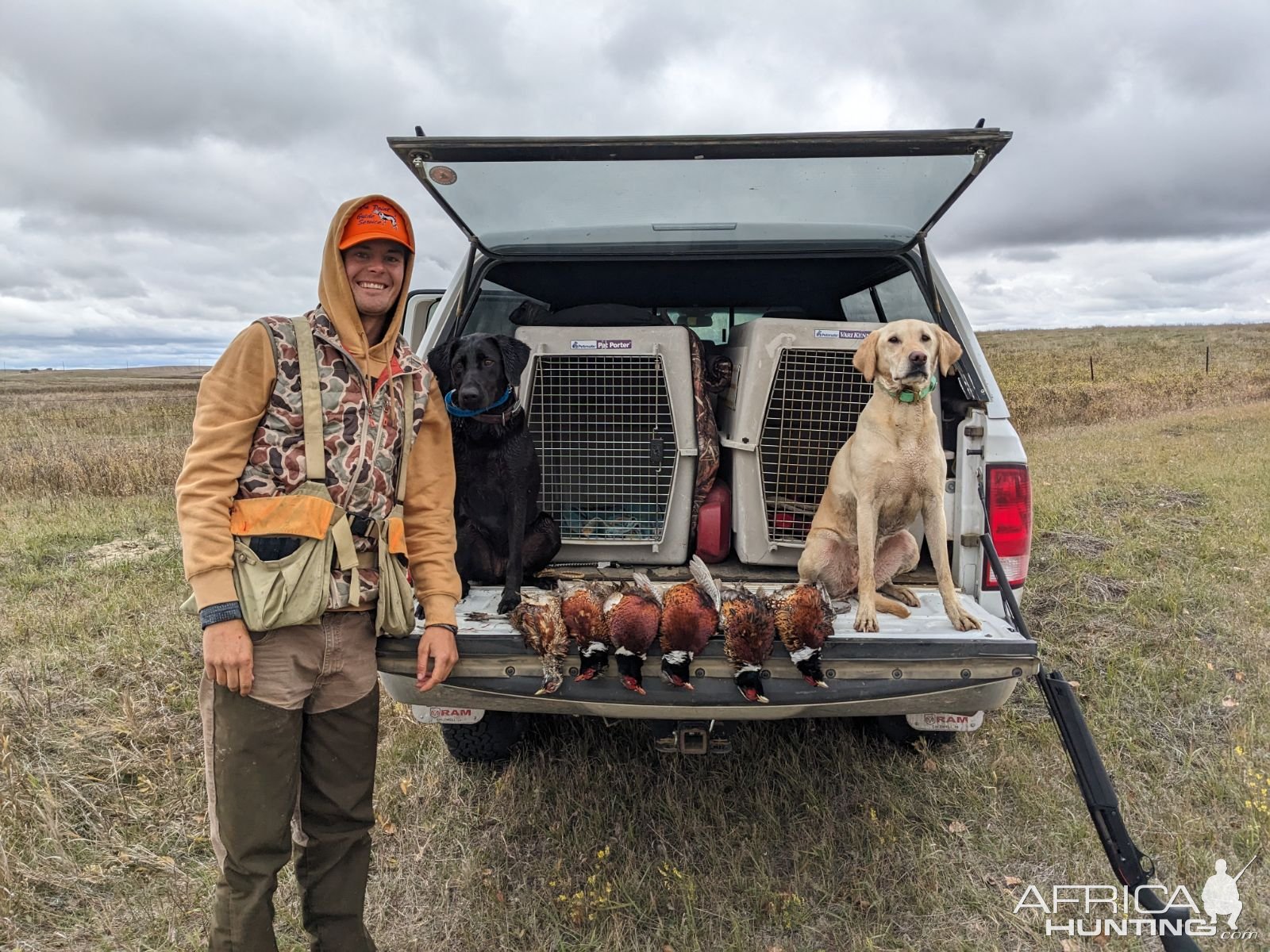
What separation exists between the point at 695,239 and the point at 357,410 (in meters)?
1.83

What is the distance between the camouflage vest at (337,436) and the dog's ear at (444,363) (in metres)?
0.69

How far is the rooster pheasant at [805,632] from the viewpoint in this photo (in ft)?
7.19

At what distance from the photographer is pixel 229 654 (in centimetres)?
183

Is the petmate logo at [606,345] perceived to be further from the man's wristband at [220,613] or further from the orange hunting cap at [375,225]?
the man's wristband at [220,613]

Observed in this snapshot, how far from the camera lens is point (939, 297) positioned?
10.1ft

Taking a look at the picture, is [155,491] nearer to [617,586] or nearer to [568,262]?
[568,262]

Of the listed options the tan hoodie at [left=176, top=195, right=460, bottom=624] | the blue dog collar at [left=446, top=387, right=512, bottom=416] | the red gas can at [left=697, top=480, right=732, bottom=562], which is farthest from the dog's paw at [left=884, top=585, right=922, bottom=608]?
the tan hoodie at [left=176, top=195, right=460, bottom=624]

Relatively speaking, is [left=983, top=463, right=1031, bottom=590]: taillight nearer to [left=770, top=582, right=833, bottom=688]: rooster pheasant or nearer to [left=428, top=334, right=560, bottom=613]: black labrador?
[left=770, top=582, right=833, bottom=688]: rooster pheasant

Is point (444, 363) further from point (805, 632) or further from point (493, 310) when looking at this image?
point (805, 632)

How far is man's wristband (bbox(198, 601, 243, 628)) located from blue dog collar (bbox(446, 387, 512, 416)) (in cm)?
107

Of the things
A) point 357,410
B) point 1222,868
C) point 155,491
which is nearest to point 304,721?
point 357,410

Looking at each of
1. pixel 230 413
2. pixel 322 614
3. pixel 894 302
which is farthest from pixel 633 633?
pixel 894 302

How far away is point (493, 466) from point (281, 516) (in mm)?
1073

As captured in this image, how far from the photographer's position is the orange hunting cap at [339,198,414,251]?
2.00 metres
